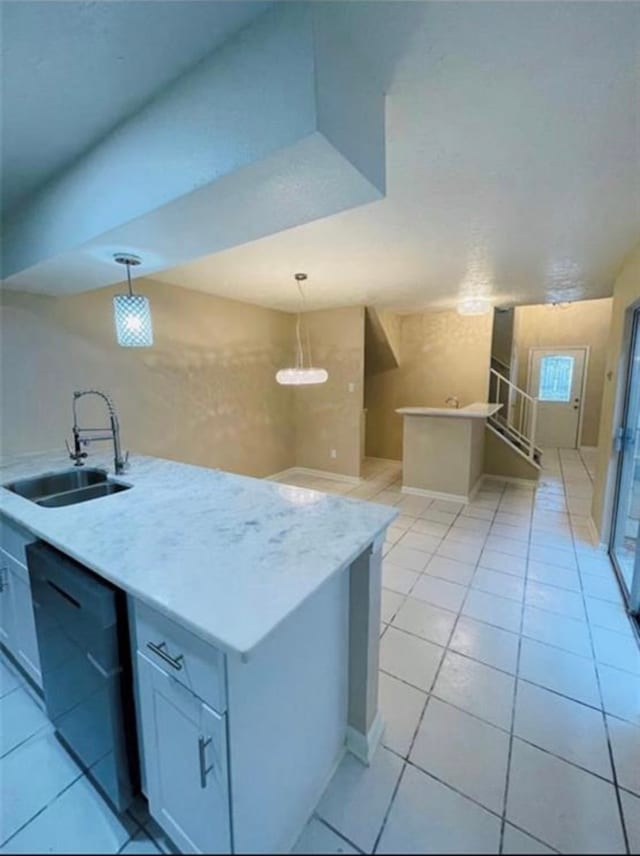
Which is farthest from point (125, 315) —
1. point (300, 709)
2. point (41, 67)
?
point (300, 709)

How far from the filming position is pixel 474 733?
1.36 m

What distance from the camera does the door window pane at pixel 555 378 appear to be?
652 centimetres

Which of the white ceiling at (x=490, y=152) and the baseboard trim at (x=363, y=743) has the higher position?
the white ceiling at (x=490, y=152)

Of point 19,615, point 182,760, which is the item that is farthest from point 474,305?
point 19,615

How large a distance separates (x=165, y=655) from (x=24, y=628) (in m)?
1.15

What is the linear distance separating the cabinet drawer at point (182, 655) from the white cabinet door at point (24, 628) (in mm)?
869

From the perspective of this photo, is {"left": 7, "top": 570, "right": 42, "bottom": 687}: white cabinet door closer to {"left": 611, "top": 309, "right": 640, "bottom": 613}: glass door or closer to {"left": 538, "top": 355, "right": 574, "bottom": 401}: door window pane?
{"left": 611, "top": 309, "right": 640, "bottom": 613}: glass door

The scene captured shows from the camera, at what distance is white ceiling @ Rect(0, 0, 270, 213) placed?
0.87 m

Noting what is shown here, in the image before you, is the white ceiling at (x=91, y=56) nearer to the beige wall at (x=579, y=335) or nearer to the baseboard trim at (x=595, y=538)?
the baseboard trim at (x=595, y=538)

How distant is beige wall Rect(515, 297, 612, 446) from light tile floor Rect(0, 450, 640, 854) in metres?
4.57

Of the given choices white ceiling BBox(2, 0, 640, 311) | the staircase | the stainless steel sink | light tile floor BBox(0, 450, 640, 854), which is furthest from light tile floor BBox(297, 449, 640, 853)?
the staircase

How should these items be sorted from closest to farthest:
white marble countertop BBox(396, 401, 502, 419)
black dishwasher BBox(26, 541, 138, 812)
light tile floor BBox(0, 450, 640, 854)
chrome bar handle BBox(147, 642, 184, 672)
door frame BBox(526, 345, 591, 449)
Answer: light tile floor BBox(0, 450, 640, 854), chrome bar handle BBox(147, 642, 184, 672), black dishwasher BBox(26, 541, 138, 812), white marble countertop BBox(396, 401, 502, 419), door frame BBox(526, 345, 591, 449)

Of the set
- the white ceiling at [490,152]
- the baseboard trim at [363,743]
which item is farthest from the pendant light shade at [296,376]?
the baseboard trim at [363,743]

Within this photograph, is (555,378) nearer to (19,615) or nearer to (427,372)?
(427,372)
